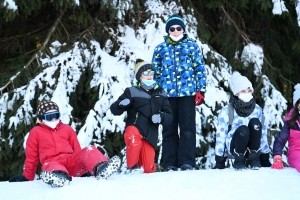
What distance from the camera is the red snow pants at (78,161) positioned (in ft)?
14.5

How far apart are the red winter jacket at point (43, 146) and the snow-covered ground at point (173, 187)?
0.33m

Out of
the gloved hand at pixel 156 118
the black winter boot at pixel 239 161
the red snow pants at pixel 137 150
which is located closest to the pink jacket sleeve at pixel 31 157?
the red snow pants at pixel 137 150

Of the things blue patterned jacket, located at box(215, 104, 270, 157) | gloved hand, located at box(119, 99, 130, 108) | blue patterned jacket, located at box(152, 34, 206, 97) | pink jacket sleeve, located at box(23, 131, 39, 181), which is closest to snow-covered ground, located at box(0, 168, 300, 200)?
pink jacket sleeve, located at box(23, 131, 39, 181)

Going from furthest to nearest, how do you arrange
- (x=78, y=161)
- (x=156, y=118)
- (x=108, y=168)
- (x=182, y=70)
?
(x=182, y=70)
(x=156, y=118)
(x=78, y=161)
(x=108, y=168)

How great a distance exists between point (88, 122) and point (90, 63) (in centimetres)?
94

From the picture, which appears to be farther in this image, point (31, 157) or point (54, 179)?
point (31, 157)

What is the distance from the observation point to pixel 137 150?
4859mm

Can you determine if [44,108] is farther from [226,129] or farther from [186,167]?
[226,129]

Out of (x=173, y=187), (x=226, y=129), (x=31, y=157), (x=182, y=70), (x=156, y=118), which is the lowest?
(x=173, y=187)

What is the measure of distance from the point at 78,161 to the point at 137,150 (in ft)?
1.99

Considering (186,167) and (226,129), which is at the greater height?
(226,129)

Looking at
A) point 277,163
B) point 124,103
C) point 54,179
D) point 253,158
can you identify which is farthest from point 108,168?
point 277,163

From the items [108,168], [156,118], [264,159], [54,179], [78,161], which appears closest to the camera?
[54,179]

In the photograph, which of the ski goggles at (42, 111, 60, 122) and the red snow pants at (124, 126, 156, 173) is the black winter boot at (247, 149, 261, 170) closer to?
the red snow pants at (124, 126, 156, 173)
